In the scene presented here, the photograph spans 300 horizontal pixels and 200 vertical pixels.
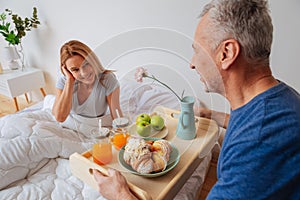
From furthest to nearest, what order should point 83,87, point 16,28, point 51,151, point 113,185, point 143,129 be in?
point 16,28
point 83,87
point 51,151
point 143,129
point 113,185

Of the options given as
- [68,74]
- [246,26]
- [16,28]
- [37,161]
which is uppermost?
[16,28]

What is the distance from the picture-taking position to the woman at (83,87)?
119cm

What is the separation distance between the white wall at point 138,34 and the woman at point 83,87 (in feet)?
0.49

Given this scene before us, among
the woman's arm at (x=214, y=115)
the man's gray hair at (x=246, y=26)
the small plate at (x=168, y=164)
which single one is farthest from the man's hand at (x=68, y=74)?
the man's gray hair at (x=246, y=26)

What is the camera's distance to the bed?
3.17 feet

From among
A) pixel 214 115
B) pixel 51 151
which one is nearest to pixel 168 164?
pixel 214 115

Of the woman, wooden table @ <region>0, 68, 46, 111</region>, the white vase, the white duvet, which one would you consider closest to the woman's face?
the woman

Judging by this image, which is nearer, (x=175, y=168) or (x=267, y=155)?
(x=267, y=155)

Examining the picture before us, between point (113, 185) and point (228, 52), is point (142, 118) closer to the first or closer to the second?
point (113, 185)

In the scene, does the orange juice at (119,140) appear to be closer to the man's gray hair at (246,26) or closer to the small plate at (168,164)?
the small plate at (168,164)

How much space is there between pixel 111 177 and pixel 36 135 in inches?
22.6

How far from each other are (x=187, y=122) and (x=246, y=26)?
51 centimetres

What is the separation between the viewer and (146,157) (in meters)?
0.79

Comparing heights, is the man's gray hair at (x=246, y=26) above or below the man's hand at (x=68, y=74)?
above
